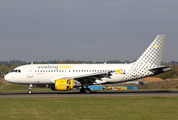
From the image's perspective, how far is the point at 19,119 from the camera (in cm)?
1540

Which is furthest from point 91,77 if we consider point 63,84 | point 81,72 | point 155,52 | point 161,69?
point 155,52

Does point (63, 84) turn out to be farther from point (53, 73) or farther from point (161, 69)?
point (161, 69)

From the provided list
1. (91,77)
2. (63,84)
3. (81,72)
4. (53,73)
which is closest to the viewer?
(63,84)

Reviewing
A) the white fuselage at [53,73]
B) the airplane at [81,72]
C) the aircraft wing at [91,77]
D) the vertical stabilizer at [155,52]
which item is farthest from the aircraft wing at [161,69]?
the aircraft wing at [91,77]

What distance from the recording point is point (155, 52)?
38.2 meters

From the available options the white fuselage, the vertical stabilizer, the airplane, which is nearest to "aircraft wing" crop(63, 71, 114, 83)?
the airplane

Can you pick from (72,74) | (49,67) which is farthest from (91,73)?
(49,67)

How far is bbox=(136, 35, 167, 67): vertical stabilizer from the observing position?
37.9m

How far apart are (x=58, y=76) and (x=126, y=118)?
2178cm

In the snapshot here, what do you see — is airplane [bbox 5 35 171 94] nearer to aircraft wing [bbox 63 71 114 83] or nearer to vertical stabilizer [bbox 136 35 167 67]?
vertical stabilizer [bbox 136 35 167 67]

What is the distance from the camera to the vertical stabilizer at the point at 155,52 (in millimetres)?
37872

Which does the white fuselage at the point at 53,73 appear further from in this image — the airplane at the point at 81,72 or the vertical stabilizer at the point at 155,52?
the vertical stabilizer at the point at 155,52

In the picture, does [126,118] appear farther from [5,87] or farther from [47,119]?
[5,87]

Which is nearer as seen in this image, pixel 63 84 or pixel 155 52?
pixel 63 84
